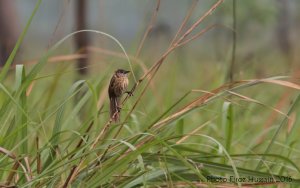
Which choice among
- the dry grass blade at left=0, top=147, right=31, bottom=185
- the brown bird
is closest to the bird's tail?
the brown bird

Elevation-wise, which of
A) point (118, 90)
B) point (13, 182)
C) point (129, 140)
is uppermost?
point (118, 90)

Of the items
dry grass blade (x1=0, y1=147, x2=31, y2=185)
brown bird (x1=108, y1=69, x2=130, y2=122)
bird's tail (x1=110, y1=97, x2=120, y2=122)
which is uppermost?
brown bird (x1=108, y1=69, x2=130, y2=122)

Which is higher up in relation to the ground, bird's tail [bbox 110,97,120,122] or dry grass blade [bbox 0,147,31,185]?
bird's tail [bbox 110,97,120,122]

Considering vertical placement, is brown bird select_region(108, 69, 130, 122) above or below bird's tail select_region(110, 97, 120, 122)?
above

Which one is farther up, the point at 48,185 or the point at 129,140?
the point at 129,140

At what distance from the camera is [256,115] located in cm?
479

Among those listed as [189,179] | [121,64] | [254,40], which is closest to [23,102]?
[189,179]

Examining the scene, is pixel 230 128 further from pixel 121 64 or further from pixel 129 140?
pixel 121 64

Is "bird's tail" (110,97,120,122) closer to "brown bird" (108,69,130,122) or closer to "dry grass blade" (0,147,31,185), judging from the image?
"brown bird" (108,69,130,122)

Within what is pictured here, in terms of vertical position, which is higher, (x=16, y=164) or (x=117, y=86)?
(x=117, y=86)

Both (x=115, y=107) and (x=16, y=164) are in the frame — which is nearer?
(x=115, y=107)

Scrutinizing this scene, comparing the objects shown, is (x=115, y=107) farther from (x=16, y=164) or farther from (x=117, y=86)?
(x=16, y=164)

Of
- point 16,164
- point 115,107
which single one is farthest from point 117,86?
point 16,164

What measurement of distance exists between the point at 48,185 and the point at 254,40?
14.4 m
